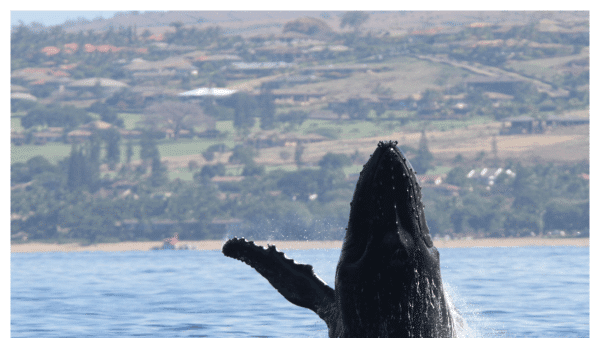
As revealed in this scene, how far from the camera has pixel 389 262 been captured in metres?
7.90

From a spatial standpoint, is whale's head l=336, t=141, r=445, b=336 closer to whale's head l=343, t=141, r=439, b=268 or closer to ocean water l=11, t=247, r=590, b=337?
whale's head l=343, t=141, r=439, b=268

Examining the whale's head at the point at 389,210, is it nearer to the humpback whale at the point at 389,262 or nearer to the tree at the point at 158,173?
the humpback whale at the point at 389,262

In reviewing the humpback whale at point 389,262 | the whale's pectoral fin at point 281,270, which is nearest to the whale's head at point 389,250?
the humpback whale at point 389,262

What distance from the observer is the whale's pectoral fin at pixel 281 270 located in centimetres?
Answer: 978

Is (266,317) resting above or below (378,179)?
below

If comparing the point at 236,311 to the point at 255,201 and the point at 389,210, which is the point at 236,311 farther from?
the point at 255,201

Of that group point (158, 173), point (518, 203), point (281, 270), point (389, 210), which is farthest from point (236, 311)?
point (158, 173)

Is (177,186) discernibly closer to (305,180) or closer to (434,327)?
(305,180)

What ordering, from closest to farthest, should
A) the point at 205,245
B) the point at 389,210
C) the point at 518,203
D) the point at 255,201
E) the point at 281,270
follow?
the point at 389,210, the point at 281,270, the point at 205,245, the point at 518,203, the point at 255,201

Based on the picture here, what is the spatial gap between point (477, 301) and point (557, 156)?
167 metres

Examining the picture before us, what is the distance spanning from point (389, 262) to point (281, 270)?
2310 millimetres
